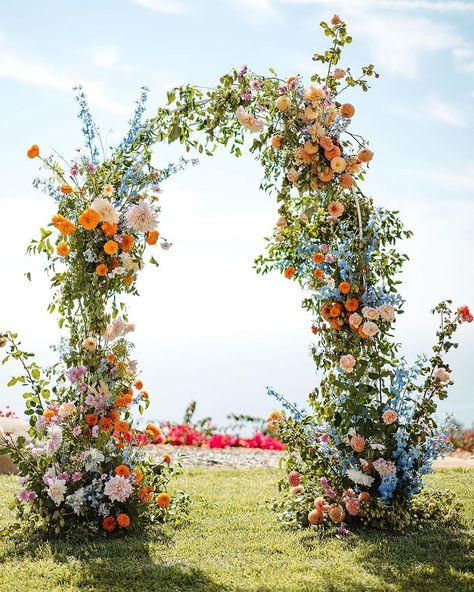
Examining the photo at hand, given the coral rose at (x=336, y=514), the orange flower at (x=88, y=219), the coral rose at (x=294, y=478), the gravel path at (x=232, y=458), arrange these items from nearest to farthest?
the orange flower at (x=88, y=219)
the coral rose at (x=336, y=514)
the coral rose at (x=294, y=478)
the gravel path at (x=232, y=458)

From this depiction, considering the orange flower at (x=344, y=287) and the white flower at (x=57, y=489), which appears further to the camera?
the orange flower at (x=344, y=287)

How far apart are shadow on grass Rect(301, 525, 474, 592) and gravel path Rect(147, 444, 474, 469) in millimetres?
3446

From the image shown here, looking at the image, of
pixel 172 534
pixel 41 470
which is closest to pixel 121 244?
pixel 41 470

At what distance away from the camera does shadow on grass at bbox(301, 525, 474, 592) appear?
4.43 m

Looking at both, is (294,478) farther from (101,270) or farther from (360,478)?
(101,270)

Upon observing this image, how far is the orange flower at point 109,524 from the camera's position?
5.35 m

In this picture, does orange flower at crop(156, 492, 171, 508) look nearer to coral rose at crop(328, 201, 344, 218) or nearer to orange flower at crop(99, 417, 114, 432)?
orange flower at crop(99, 417, 114, 432)

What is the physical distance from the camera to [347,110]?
5.59 metres

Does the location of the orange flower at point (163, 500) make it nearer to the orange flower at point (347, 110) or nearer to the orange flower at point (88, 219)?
the orange flower at point (88, 219)

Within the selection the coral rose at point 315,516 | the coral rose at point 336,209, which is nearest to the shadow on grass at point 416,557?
the coral rose at point 315,516

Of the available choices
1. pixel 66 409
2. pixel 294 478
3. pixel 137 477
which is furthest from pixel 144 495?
pixel 294 478

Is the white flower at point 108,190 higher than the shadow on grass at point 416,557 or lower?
higher

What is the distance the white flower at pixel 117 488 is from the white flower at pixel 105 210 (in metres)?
1.77

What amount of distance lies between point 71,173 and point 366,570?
3373mm
